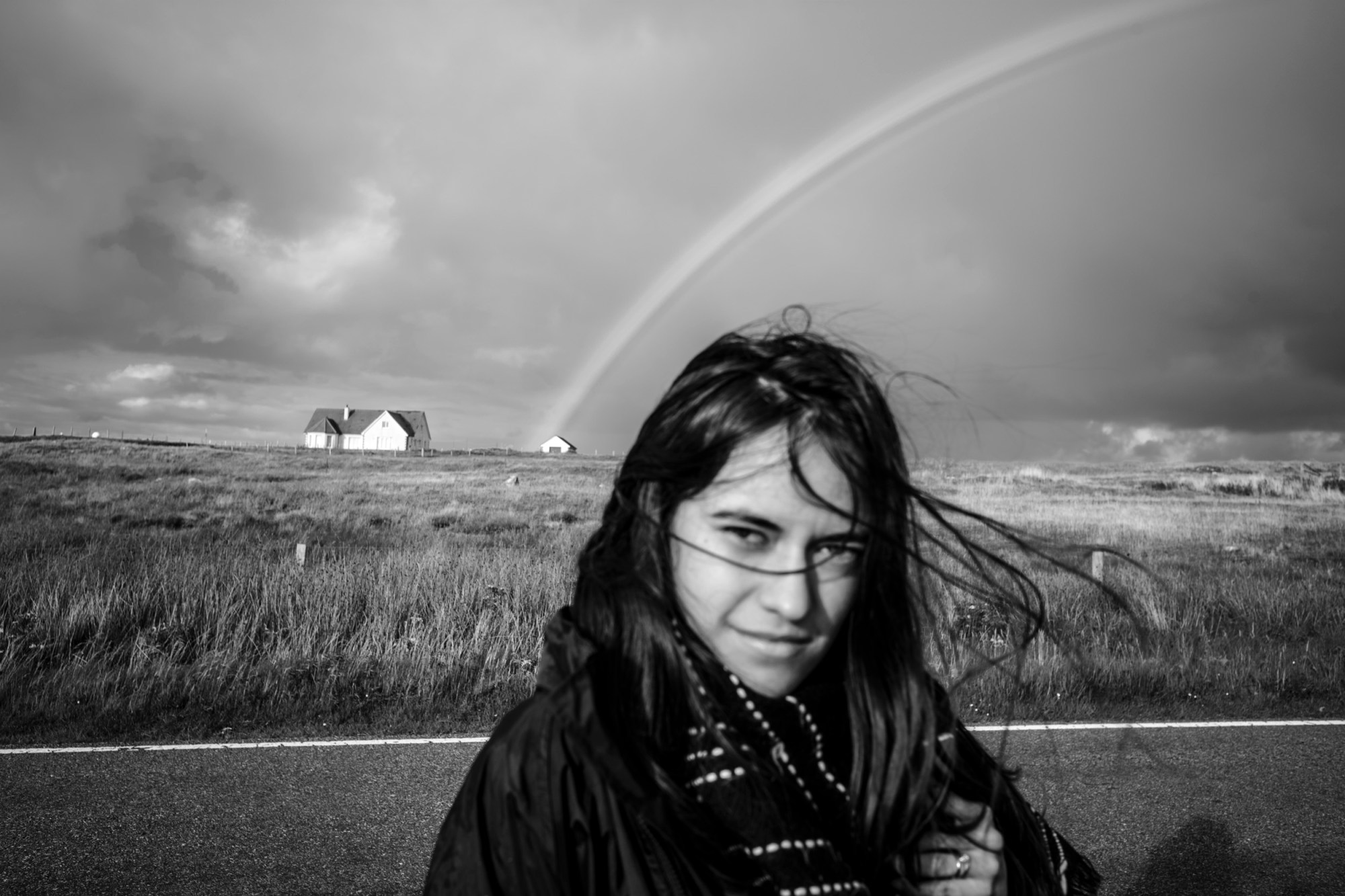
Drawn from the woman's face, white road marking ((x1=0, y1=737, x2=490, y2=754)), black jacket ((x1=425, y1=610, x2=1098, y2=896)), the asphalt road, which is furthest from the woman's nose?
white road marking ((x1=0, y1=737, x2=490, y2=754))

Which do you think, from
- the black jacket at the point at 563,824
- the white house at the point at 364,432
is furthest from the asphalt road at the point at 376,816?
the white house at the point at 364,432

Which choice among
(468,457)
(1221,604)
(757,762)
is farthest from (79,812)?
(468,457)

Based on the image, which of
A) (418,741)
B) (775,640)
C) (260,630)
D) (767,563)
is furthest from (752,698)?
(260,630)

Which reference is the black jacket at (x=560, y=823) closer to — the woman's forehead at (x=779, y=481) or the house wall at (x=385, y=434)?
the woman's forehead at (x=779, y=481)

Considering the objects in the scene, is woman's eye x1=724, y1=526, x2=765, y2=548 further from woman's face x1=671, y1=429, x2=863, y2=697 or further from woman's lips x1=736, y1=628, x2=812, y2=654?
woman's lips x1=736, y1=628, x2=812, y2=654

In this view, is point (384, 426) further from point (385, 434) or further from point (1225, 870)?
point (1225, 870)

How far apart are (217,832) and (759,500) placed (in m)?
3.92

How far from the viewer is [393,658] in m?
7.35

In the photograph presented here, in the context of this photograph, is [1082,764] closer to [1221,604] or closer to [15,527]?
[1221,604]

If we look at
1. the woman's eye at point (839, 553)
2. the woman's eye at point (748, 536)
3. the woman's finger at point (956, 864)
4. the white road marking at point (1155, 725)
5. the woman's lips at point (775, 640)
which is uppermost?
the woman's eye at point (748, 536)

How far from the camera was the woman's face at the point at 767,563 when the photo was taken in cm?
133

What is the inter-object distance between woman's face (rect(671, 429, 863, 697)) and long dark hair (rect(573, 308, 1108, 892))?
29 millimetres

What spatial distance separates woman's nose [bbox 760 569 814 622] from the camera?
4.27 ft

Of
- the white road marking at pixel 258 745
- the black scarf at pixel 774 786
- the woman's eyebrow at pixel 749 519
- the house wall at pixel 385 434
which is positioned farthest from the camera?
the house wall at pixel 385 434
